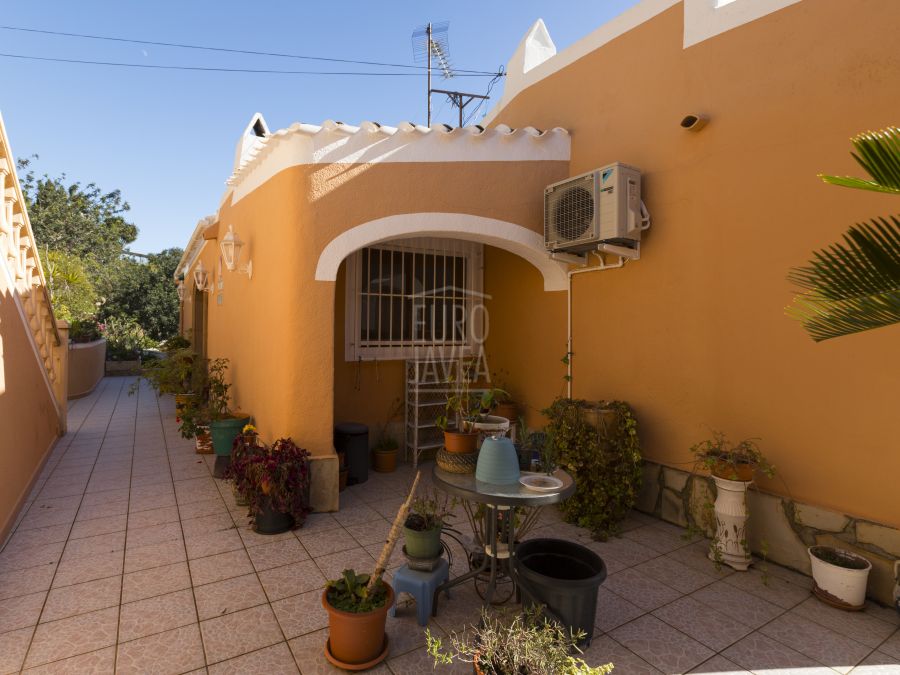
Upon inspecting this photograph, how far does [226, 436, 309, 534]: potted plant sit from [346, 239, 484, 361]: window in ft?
6.64

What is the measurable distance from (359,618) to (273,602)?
98 centimetres

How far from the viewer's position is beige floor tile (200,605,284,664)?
2551mm

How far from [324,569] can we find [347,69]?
12897mm

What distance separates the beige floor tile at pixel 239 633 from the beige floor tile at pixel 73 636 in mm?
525

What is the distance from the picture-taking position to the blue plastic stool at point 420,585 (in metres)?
2.82

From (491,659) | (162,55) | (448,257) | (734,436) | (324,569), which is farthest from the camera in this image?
(162,55)

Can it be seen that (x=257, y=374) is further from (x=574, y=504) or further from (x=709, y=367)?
(x=709, y=367)

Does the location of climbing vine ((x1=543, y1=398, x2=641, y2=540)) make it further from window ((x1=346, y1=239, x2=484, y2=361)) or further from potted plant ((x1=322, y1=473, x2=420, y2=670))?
window ((x1=346, y1=239, x2=484, y2=361))

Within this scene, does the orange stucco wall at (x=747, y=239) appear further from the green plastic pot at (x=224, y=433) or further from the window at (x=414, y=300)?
the green plastic pot at (x=224, y=433)

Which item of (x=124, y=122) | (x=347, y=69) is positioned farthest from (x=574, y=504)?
(x=124, y=122)

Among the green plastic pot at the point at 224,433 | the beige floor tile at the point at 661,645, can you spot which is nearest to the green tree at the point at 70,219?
the green plastic pot at the point at 224,433

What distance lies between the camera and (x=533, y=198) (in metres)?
5.14

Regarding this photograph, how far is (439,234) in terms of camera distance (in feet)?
16.3

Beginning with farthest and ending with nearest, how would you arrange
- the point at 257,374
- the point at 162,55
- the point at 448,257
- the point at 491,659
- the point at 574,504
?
the point at 162,55 < the point at 448,257 < the point at 257,374 < the point at 574,504 < the point at 491,659
